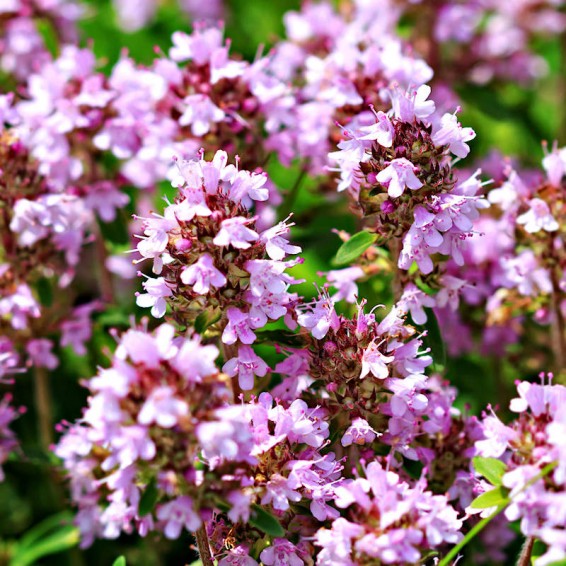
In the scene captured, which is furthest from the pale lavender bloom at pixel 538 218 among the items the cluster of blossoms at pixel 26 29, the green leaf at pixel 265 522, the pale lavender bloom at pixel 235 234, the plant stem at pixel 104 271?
the cluster of blossoms at pixel 26 29

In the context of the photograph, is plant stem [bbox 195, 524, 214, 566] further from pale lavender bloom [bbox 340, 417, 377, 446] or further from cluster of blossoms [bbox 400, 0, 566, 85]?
cluster of blossoms [bbox 400, 0, 566, 85]

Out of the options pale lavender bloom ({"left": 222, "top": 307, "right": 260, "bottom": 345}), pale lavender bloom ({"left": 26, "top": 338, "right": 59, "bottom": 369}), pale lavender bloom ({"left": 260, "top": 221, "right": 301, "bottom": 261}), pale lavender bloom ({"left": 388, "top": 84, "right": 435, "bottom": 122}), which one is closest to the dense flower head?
pale lavender bloom ({"left": 222, "top": 307, "right": 260, "bottom": 345})

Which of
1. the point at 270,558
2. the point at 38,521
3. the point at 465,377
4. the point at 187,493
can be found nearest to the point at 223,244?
the point at 187,493

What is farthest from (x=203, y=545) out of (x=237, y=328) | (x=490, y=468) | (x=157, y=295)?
(x=490, y=468)

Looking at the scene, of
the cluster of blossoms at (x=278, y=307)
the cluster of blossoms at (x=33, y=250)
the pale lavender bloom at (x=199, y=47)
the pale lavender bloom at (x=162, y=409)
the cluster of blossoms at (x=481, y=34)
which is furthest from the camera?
the cluster of blossoms at (x=481, y=34)

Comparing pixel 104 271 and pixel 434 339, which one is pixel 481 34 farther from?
pixel 434 339

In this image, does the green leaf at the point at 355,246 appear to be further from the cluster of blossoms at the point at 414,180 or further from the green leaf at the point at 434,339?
the green leaf at the point at 434,339

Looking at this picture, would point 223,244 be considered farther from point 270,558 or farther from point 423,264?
point 270,558

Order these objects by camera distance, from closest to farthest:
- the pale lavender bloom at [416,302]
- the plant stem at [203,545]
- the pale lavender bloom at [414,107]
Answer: the plant stem at [203,545] < the pale lavender bloom at [414,107] < the pale lavender bloom at [416,302]
